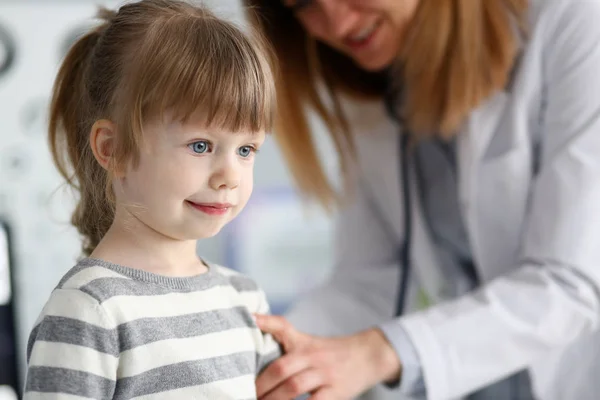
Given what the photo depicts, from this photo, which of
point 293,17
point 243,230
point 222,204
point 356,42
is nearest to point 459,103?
point 356,42

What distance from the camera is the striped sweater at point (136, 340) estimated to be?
1.88 ft

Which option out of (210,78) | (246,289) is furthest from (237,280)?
(210,78)

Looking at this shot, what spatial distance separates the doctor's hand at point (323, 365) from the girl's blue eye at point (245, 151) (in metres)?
0.19

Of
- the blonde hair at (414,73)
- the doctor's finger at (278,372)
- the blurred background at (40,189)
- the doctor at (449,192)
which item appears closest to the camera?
the doctor's finger at (278,372)

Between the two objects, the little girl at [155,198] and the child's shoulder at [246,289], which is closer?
the little girl at [155,198]

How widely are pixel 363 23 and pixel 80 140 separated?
21.6 inches

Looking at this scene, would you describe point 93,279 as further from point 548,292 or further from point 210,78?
point 548,292

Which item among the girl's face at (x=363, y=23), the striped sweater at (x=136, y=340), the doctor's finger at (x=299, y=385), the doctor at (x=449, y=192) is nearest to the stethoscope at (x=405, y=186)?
the doctor at (x=449, y=192)

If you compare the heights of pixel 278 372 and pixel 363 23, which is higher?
pixel 363 23

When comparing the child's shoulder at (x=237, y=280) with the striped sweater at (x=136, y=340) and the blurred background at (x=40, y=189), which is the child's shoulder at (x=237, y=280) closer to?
→ the striped sweater at (x=136, y=340)

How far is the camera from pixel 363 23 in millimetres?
1085

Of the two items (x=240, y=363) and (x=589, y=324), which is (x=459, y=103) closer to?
(x=589, y=324)

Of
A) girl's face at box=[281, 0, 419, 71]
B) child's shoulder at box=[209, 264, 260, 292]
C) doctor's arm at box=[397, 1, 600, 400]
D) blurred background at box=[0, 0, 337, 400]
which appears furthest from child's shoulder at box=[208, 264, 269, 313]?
blurred background at box=[0, 0, 337, 400]

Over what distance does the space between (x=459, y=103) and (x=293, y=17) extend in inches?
13.1
